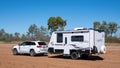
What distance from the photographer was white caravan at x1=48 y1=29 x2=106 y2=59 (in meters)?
22.0

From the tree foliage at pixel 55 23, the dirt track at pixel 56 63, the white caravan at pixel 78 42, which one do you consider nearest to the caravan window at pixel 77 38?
the white caravan at pixel 78 42

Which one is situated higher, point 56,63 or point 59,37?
point 59,37

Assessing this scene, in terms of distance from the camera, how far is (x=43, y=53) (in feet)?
89.6

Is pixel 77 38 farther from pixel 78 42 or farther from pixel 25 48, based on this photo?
pixel 25 48

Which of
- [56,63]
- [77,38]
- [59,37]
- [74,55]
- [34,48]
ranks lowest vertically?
[56,63]

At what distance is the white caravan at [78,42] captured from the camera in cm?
2197

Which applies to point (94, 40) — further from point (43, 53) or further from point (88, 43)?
point (43, 53)

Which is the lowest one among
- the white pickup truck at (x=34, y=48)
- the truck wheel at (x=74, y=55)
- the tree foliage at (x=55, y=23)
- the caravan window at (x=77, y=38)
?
the truck wheel at (x=74, y=55)

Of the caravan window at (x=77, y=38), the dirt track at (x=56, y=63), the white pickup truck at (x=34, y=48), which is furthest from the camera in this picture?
the white pickup truck at (x=34, y=48)

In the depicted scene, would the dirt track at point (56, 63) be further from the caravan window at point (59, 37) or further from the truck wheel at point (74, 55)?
the caravan window at point (59, 37)

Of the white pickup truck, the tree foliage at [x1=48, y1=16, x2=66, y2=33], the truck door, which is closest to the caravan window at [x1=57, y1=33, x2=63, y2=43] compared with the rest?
the white pickup truck

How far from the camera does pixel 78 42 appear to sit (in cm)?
2286

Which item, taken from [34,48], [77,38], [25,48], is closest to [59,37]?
[77,38]

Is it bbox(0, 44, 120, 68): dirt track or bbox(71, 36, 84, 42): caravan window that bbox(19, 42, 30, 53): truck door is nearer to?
bbox(0, 44, 120, 68): dirt track
